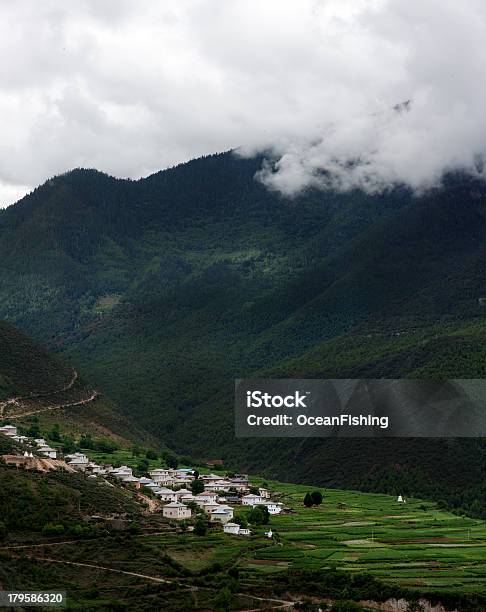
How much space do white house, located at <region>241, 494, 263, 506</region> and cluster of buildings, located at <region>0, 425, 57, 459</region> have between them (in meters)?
17.4

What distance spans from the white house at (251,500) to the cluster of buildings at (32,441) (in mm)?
17367

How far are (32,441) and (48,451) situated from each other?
4.46 meters

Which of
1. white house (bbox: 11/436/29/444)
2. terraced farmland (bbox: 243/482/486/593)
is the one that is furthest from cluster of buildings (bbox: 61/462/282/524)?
terraced farmland (bbox: 243/482/486/593)

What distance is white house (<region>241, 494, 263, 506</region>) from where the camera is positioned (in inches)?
4380

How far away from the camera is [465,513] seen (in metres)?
122

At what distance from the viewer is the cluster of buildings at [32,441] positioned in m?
107

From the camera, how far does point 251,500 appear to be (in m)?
112

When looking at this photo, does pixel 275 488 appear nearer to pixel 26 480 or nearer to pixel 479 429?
pixel 479 429

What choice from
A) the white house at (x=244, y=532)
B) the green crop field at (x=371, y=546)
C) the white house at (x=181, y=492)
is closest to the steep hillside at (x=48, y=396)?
the green crop field at (x=371, y=546)

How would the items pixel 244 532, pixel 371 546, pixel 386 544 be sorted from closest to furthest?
1. pixel 371 546
2. pixel 244 532
3. pixel 386 544

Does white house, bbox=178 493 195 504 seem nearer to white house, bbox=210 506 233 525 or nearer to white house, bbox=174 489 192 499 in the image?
white house, bbox=174 489 192 499

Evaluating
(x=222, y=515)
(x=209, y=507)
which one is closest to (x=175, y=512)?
(x=222, y=515)

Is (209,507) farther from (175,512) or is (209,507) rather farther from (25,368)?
(25,368)

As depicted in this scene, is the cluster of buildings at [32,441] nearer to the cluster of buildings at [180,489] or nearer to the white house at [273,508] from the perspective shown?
the cluster of buildings at [180,489]
